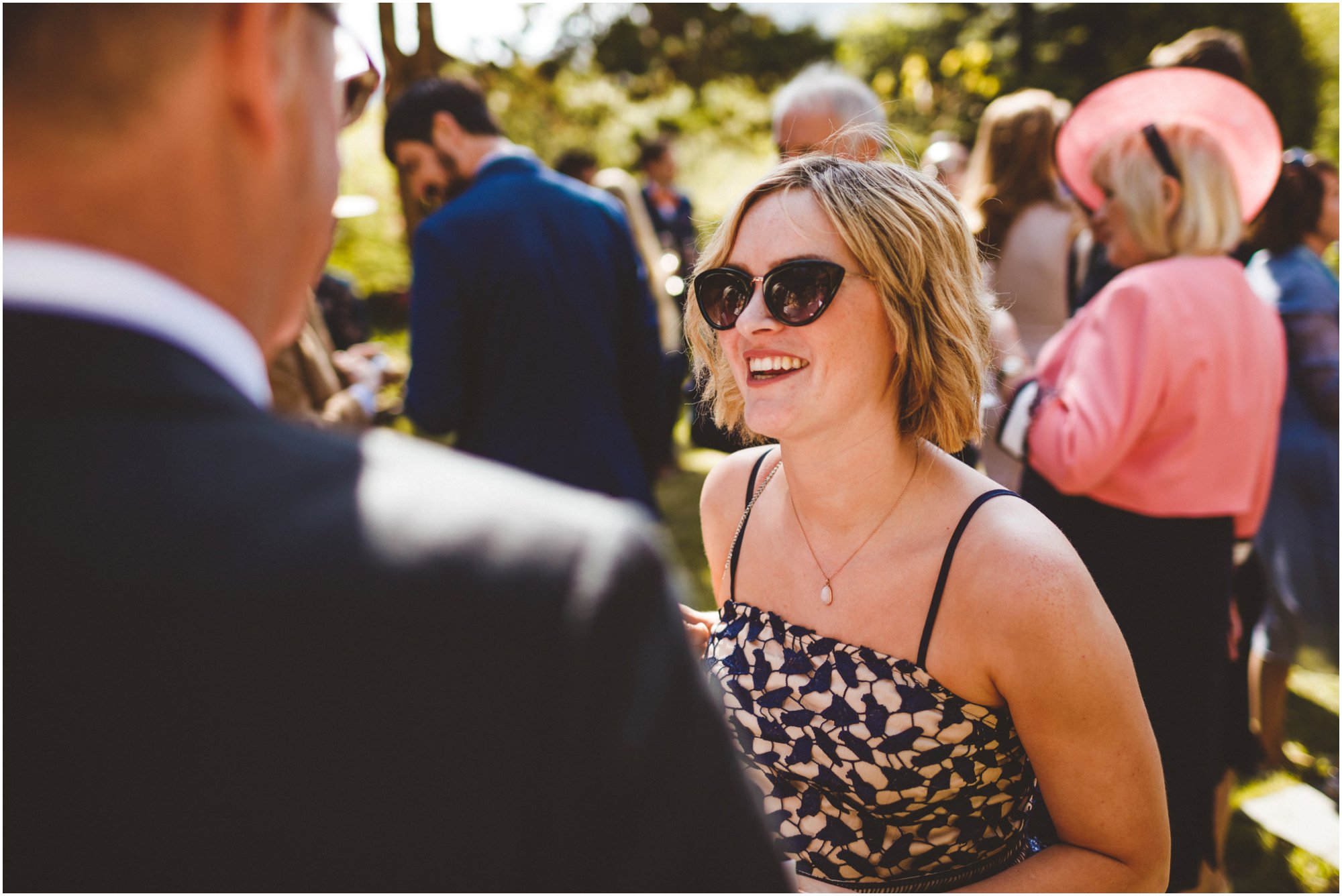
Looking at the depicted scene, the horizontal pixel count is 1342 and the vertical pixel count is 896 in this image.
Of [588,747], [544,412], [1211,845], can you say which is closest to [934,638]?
[588,747]

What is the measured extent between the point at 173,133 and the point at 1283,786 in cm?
433

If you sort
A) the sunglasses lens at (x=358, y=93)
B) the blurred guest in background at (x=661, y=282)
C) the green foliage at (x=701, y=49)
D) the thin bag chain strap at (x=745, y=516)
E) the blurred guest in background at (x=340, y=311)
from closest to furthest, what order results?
the sunglasses lens at (x=358, y=93), the thin bag chain strap at (x=745, y=516), the blurred guest in background at (x=340, y=311), the blurred guest in background at (x=661, y=282), the green foliage at (x=701, y=49)

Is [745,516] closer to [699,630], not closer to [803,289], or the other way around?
[699,630]

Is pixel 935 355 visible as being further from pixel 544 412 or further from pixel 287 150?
pixel 544 412

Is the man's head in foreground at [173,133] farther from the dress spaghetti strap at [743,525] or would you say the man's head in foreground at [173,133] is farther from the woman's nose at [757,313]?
the dress spaghetti strap at [743,525]

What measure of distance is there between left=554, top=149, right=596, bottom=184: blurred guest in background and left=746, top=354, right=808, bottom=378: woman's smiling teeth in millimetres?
6518

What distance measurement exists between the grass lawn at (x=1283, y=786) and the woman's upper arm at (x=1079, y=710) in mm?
963

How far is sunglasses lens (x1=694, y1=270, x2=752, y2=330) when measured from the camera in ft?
6.10

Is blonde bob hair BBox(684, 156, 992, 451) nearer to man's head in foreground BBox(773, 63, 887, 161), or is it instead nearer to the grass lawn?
the grass lawn

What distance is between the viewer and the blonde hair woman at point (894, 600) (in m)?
1.48

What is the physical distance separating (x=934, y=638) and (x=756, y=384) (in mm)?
601

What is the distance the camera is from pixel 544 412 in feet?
A: 10.9

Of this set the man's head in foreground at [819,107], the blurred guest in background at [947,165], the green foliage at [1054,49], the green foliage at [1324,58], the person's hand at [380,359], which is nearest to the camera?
the man's head in foreground at [819,107]

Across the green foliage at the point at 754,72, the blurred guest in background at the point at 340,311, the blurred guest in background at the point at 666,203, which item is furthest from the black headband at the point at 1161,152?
the green foliage at the point at 754,72
